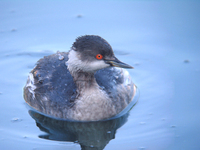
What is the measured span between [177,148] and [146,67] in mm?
3186

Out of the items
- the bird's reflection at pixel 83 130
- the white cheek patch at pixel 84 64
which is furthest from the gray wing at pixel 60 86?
the white cheek patch at pixel 84 64

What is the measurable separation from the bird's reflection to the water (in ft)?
0.13

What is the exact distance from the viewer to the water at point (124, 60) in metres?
7.88

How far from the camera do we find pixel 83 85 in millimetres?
8172

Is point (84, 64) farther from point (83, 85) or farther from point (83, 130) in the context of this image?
point (83, 130)

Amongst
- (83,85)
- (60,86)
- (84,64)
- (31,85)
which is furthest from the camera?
(31,85)

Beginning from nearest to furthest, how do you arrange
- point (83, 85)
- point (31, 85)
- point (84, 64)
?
point (84, 64) → point (83, 85) → point (31, 85)

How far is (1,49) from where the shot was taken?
11.0 metres

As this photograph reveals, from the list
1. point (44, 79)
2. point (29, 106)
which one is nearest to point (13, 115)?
point (29, 106)

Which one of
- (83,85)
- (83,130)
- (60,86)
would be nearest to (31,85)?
(60,86)

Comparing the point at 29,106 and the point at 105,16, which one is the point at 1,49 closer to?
the point at 29,106

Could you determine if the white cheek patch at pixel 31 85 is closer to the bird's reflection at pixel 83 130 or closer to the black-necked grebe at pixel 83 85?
the black-necked grebe at pixel 83 85

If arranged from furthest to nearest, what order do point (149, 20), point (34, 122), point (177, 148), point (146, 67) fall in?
point (149, 20)
point (146, 67)
point (34, 122)
point (177, 148)

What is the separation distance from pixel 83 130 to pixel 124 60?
9.74 ft
